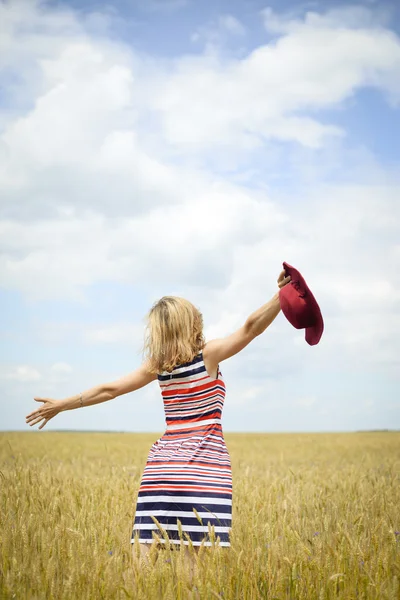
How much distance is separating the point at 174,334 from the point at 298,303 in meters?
0.70

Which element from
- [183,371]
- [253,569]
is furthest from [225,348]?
Answer: [253,569]

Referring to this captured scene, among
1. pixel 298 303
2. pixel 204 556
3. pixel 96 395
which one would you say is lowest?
pixel 204 556

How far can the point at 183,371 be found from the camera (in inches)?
138

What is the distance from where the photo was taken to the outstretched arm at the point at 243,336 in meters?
3.29

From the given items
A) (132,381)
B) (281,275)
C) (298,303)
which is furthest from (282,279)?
(132,381)

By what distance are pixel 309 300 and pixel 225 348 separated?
0.54m

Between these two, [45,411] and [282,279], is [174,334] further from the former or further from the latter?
[45,411]

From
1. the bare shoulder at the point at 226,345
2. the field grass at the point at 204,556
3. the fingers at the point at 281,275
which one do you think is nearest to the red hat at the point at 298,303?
the fingers at the point at 281,275

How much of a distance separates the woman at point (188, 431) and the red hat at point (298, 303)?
54 mm

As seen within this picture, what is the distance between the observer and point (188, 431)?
3.48 metres

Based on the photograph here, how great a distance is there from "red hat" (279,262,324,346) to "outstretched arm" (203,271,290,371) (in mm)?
55

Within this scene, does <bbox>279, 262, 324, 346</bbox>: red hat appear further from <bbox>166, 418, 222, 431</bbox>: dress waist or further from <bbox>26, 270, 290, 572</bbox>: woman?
<bbox>166, 418, 222, 431</bbox>: dress waist

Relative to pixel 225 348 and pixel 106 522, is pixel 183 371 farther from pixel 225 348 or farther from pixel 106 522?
pixel 106 522

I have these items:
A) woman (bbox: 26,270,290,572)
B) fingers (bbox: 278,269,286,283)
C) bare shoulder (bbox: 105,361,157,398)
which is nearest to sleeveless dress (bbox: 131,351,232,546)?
woman (bbox: 26,270,290,572)
